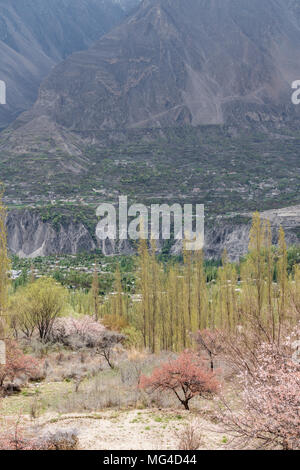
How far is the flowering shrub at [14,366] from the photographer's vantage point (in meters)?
16.6

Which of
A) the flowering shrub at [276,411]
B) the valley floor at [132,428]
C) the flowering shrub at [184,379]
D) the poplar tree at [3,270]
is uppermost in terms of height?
the poplar tree at [3,270]

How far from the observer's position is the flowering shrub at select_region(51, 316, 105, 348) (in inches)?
1164

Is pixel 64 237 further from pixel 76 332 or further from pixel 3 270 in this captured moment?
pixel 3 270

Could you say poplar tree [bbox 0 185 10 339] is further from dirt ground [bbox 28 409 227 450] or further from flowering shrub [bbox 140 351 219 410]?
flowering shrub [bbox 140 351 219 410]

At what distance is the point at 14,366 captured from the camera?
17.3 meters

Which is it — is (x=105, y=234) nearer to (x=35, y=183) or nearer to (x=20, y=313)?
(x=35, y=183)

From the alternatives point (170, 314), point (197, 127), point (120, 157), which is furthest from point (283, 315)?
point (197, 127)

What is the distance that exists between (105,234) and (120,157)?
179 ft

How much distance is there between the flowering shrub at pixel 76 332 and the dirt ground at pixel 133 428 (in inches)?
631

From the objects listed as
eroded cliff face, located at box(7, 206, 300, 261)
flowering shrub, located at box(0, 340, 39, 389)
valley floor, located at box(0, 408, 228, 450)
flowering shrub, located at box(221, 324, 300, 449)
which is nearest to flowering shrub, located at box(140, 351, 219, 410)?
valley floor, located at box(0, 408, 228, 450)

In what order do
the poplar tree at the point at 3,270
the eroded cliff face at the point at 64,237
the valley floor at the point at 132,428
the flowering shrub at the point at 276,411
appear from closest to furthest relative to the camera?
the flowering shrub at the point at 276,411
the valley floor at the point at 132,428
the poplar tree at the point at 3,270
the eroded cliff face at the point at 64,237

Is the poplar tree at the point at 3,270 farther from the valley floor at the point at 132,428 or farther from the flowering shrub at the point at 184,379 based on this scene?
the flowering shrub at the point at 184,379

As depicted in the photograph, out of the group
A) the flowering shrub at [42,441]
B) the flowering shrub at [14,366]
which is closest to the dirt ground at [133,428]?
the flowering shrub at [42,441]

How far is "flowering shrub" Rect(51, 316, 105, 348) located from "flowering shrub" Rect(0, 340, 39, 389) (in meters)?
10.8
